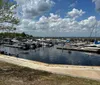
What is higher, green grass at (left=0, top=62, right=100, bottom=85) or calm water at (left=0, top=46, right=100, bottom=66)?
green grass at (left=0, top=62, right=100, bottom=85)

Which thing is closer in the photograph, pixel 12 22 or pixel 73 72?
pixel 73 72

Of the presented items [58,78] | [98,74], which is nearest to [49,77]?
[58,78]

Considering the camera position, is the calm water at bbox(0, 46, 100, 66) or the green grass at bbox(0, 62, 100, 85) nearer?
the green grass at bbox(0, 62, 100, 85)

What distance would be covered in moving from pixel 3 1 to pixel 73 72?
560 cm

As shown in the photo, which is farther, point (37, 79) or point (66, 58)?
point (66, 58)

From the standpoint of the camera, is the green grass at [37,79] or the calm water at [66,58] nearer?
the green grass at [37,79]

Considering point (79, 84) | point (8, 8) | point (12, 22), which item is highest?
point (8, 8)

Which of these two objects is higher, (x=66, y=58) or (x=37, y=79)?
(x=37, y=79)

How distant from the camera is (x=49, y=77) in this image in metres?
8.07

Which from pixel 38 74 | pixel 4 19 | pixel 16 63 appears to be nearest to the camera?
pixel 38 74

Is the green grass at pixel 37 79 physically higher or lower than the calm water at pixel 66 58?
higher

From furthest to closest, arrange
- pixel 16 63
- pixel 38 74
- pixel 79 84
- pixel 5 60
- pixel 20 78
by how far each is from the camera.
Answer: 1. pixel 5 60
2. pixel 16 63
3. pixel 38 74
4. pixel 20 78
5. pixel 79 84

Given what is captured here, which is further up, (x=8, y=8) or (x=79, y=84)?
(x=8, y=8)

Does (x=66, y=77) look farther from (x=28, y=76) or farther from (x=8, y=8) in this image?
(x=8, y=8)
